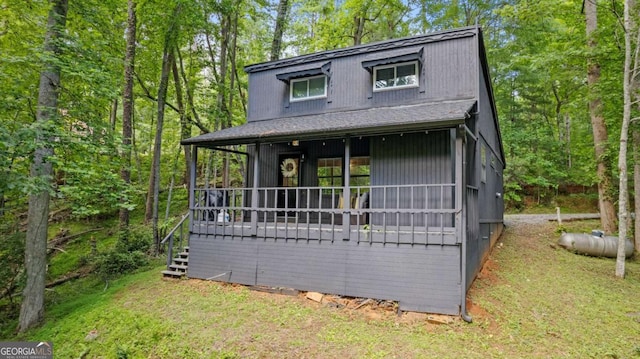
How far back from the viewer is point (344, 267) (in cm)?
662

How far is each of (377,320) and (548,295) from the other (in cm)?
396

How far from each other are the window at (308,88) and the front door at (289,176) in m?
1.82

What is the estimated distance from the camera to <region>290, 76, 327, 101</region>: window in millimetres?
9594

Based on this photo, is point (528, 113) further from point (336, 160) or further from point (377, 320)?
point (377, 320)

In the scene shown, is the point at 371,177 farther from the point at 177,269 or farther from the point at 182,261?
the point at 177,269

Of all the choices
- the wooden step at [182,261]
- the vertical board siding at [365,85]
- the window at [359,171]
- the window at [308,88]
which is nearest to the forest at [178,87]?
the wooden step at [182,261]

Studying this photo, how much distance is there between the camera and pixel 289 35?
19469 millimetres

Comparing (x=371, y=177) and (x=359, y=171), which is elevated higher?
(x=359, y=171)

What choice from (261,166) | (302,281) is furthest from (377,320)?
(261,166)

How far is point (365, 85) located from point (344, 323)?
6158 mm

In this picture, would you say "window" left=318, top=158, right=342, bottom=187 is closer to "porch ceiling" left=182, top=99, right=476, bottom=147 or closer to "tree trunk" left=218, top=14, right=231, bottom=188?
"porch ceiling" left=182, top=99, right=476, bottom=147

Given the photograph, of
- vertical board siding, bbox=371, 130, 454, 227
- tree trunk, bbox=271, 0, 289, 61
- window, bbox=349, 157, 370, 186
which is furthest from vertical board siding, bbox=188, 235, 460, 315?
tree trunk, bbox=271, 0, 289, 61

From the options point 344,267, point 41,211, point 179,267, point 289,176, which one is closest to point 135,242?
point 179,267

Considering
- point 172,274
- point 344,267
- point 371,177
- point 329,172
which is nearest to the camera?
point 344,267
